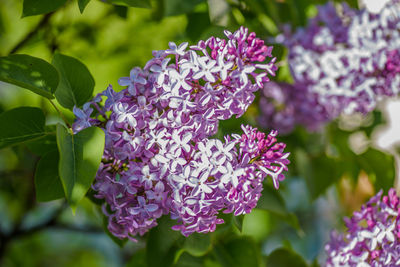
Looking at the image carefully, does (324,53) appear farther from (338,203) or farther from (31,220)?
(31,220)

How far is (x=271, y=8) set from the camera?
941 mm

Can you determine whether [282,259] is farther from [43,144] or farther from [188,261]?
[43,144]

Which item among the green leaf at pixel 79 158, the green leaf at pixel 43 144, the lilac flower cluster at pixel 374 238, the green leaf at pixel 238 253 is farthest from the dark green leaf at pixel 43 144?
the lilac flower cluster at pixel 374 238

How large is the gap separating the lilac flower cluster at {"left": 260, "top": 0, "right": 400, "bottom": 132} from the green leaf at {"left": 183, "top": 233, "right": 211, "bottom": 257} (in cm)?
45

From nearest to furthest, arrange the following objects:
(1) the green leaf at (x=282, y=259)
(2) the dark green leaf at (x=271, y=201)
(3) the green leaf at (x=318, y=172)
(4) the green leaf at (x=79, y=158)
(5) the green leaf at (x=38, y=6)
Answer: (4) the green leaf at (x=79, y=158) → (5) the green leaf at (x=38, y=6) → (2) the dark green leaf at (x=271, y=201) → (1) the green leaf at (x=282, y=259) → (3) the green leaf at (x=318, y=172)

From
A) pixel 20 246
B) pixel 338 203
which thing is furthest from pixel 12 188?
pixel 338 203

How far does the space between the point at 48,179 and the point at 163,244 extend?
192 mm

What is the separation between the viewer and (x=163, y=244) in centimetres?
66

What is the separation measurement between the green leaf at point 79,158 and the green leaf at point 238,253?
1.24ft

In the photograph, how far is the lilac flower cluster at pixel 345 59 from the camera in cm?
89

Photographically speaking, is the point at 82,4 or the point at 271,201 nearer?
the point at 82,4

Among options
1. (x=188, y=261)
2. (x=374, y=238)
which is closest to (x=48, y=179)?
(x=188, y=261)

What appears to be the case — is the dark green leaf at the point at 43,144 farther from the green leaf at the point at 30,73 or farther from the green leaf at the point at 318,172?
the green leaf at the point at 318,172

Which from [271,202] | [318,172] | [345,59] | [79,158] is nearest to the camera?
[79,158]
